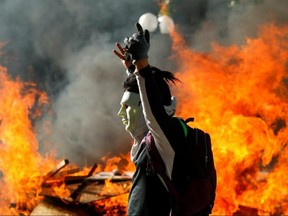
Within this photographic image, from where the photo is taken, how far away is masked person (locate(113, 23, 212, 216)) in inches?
86.0

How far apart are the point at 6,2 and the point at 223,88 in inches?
378

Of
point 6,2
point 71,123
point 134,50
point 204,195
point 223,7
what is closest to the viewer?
point 134,50

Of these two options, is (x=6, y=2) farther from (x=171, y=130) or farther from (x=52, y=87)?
(x=171, y=130)

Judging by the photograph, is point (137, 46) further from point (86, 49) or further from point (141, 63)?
point (86, 49)

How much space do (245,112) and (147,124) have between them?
8.08 meters

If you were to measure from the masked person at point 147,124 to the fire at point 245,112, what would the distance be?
5049mm

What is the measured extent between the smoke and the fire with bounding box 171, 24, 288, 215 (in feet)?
5.23

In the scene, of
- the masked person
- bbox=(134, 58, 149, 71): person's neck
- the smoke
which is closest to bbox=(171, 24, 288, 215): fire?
the smoke

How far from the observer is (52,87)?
16141 millimetres

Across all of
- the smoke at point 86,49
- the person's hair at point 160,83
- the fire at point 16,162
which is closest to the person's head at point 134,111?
the person's hair at point 160,83

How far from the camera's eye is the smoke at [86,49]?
13000 millimetres

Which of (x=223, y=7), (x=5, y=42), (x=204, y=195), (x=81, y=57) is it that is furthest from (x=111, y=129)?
(x=204, y=195)

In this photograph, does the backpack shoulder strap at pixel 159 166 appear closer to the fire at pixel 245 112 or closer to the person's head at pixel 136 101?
the person's head at pixel 136 101

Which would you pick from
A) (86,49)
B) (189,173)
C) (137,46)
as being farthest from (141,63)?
(86,49)
